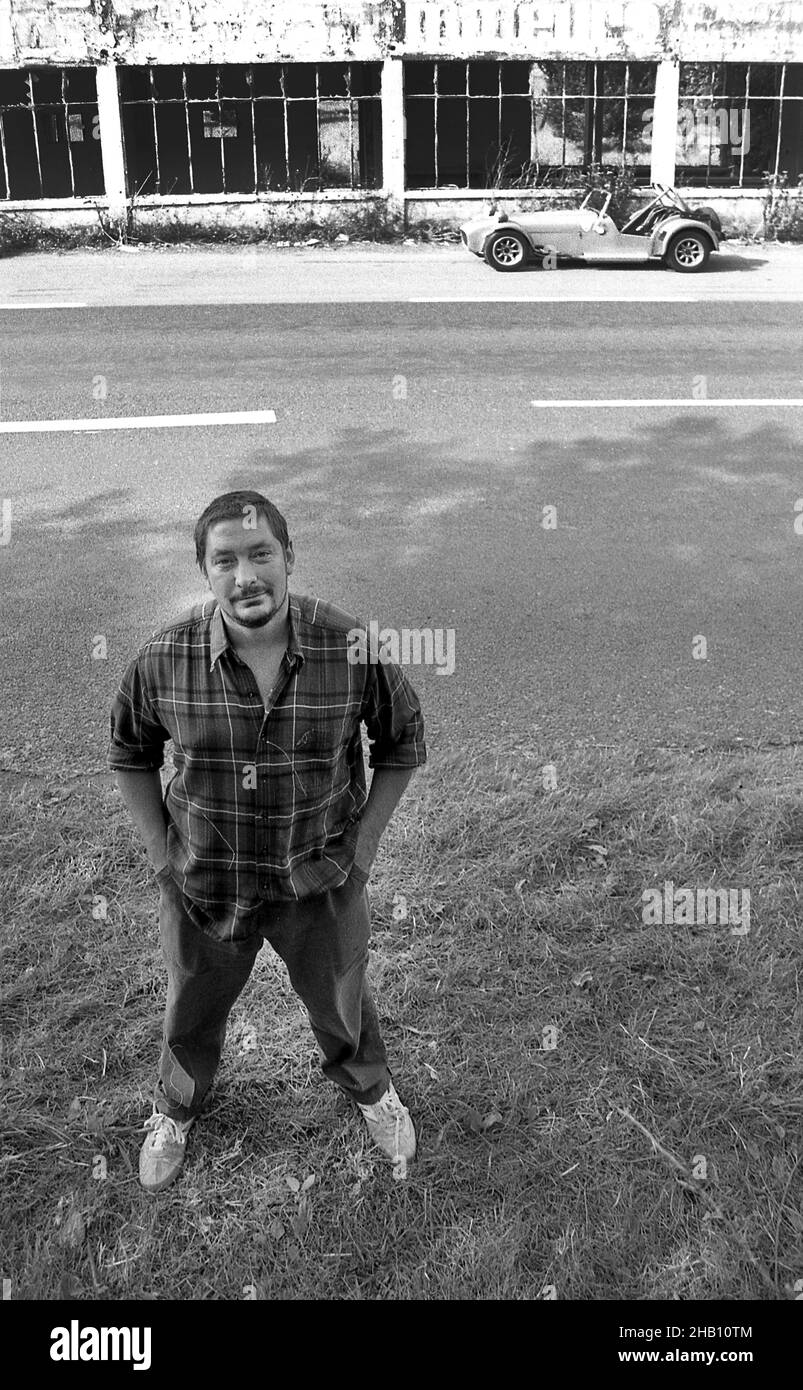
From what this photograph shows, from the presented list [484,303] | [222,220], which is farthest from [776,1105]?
[222,220]

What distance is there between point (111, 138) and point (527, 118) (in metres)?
8.82

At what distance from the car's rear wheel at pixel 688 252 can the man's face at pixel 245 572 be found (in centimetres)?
1602

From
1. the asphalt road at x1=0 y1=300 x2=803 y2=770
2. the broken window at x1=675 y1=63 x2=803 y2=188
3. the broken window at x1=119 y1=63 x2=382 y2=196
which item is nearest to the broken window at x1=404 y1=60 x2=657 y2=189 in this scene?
the broken window at x1=675 y1=63 x2=803 y2=188

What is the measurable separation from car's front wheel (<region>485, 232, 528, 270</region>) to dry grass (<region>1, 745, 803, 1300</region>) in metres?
13.8

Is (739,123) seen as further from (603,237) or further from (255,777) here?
(255,777)

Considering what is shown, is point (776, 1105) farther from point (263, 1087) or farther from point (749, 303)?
point (749, 303)

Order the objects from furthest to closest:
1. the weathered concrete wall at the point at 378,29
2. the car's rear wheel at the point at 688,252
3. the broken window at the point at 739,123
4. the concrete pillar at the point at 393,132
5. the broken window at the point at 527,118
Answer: the broken window at the point at 739,123
the broken window at the point at 527,118
the concrete pillar at the point at 393,132
the weathered concrete wall at the point at 378,29
the car's rear wheel at the point at 688,252

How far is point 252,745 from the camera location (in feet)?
9.32

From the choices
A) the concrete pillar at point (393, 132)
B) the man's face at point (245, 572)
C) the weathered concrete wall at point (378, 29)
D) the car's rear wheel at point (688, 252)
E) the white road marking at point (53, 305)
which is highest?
the weathered concrete wall at point (378, 29)

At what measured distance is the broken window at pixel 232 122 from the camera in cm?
2136

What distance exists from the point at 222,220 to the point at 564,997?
795 inches

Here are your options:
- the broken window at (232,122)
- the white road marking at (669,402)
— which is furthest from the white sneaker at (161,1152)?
the broken window at (232,122)

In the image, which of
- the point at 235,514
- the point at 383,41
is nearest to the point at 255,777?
the point at 235,514

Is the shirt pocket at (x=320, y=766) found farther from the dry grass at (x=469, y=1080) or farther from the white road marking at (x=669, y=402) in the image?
the white road marking at (x=669, y=402)
